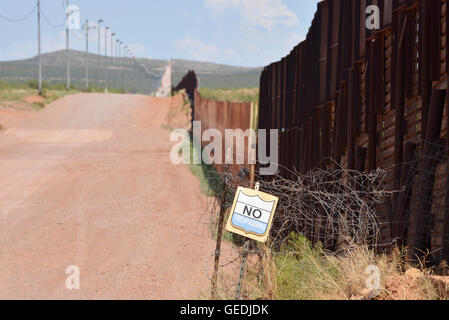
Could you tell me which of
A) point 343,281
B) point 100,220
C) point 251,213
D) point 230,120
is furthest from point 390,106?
point 230,120

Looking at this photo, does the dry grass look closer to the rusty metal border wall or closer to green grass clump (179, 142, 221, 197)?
the rusty metal border wall

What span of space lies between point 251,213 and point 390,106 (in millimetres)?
2672

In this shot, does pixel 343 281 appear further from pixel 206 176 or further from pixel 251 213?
pixel 206 176

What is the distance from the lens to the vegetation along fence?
695cm

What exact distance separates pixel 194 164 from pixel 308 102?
12680 mm

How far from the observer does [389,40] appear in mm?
8516

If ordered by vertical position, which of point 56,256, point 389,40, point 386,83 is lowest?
point 56,256

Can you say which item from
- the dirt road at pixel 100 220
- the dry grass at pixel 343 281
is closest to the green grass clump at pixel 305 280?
the dry grass at pixel 343 281

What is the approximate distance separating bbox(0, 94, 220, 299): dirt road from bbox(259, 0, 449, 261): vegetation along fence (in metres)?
2.58

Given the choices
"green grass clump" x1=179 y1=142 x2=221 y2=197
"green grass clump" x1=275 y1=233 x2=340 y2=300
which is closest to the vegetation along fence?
"green grass clump" x1=275 y1=233 x2=340 y2=300

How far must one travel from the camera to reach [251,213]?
628cm
